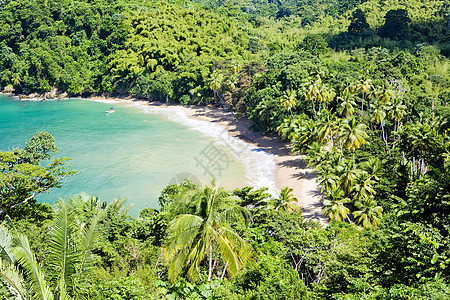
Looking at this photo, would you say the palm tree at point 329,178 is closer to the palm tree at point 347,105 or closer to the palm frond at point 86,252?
the palm tree at point 347,105

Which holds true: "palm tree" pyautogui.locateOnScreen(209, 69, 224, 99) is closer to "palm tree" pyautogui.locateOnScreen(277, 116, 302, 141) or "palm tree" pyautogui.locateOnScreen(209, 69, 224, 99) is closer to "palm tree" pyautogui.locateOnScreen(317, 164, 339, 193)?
"palm tree" pyautogui.locateOnScreen(277, 116, 302, 141)

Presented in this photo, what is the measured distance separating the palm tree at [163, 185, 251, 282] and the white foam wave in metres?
11.0

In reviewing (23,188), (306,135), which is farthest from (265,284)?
(306,135)

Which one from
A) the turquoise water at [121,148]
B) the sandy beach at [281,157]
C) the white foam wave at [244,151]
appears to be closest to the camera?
the sandy beach at [281,157]

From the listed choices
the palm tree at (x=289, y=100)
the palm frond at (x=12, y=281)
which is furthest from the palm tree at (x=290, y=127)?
the palm frond at (x=12, y=281)

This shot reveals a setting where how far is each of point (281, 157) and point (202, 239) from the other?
24257 millimetres

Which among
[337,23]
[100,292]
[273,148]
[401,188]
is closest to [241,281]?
[100,292]

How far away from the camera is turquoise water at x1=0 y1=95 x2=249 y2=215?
29453 mm

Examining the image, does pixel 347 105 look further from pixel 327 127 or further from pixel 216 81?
pixel 216 81

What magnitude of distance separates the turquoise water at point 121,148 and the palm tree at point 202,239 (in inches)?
569

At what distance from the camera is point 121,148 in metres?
39.4

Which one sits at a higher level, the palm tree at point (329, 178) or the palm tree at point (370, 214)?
the palm tree at point (329, 178)

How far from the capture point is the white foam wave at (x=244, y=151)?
30.2 metres

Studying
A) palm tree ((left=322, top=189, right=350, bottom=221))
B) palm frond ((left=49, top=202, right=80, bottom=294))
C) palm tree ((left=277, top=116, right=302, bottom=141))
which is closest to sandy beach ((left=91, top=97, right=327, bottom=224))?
palm tree ((left=322, top=189, right=350, bottom=221))
